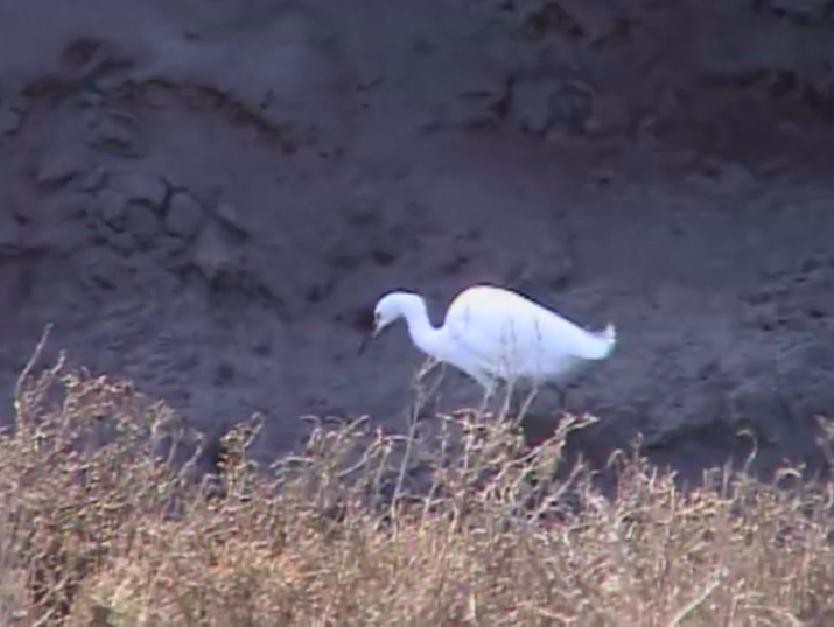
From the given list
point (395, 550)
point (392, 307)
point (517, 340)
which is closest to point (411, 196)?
point (392, 307)

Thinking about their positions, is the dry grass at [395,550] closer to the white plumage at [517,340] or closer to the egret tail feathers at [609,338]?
the white plumage at [517,340]

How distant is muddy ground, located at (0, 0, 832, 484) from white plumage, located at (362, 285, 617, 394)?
31cm

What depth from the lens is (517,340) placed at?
21.8 feet

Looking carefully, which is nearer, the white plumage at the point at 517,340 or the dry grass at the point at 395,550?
the dry grass at the point at 395,550

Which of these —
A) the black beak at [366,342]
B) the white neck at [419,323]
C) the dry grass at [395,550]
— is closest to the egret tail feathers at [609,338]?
the white neck at [419,323]

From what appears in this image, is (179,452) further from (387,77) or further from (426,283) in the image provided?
(387,77)

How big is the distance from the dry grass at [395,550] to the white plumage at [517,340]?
7.60 feet

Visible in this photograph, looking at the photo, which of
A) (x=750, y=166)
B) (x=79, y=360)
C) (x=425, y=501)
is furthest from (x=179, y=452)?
(x=750, y=166)

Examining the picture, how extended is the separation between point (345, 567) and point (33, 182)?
13.9 ft

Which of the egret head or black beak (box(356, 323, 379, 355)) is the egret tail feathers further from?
black beak (box(356, 323, 379, 355))

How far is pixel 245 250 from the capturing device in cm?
792

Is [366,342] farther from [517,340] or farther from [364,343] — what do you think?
[517,340]

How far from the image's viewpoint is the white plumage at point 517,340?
681 centimetres

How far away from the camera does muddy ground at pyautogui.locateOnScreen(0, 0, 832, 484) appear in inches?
293
